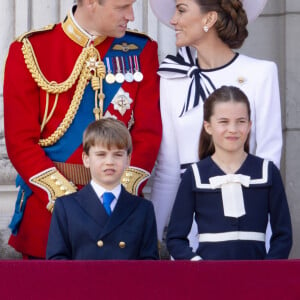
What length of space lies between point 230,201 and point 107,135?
18.8 inches

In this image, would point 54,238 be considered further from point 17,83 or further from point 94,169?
point 17,83

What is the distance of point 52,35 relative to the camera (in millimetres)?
4816

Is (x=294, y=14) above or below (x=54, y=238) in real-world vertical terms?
above

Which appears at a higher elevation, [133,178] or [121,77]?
[121,77]

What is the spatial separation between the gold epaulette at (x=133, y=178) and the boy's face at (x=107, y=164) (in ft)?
0.83

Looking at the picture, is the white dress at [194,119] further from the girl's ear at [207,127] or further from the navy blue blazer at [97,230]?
the navy blue blazer at [97,230]

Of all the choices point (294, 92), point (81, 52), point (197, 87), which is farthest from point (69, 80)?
point (294, 92)

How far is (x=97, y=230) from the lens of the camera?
4301mm

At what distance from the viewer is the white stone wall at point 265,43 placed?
5.72m

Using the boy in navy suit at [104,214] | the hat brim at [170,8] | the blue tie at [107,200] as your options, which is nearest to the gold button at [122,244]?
the boy in navy suit at [104,214]

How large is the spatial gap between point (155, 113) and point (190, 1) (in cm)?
45

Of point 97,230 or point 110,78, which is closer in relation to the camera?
point 97,230

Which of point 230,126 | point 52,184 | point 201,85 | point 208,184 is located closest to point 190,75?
point 201,85

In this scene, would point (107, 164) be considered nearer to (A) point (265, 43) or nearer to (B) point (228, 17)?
(B) point (228, 17)
